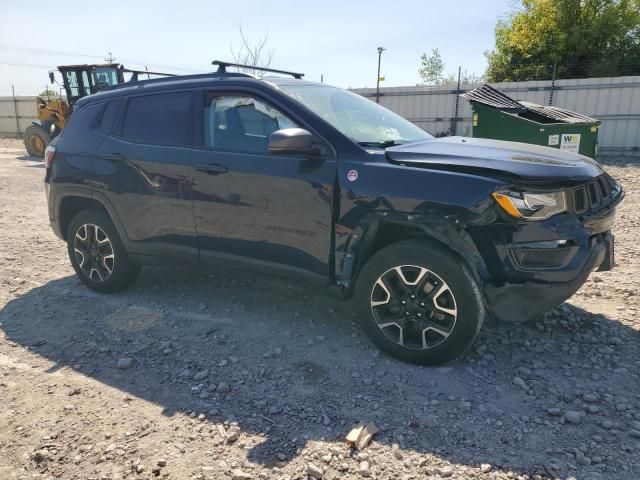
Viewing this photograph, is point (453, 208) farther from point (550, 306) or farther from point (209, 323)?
point (209, 323)

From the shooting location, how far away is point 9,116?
94.9ft

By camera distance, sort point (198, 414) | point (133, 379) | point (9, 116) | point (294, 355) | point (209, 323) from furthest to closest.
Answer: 1. point (9, 116)
2. point (209, 323)
3. point (294, 355)
4. point (133, 379)
5. point (198, 414)

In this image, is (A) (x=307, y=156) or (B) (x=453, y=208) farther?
(A) (x=307, y=156)

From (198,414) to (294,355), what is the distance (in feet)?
→ 2.68

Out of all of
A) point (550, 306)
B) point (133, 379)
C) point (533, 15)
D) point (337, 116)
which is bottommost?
point (133, 379)

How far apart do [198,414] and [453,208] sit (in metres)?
Answer: 1.84

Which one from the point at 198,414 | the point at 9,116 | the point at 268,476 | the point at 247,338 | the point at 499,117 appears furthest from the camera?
the point at 9,116

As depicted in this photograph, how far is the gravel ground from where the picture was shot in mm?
2416

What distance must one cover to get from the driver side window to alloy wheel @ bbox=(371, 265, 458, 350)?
126 centimetres

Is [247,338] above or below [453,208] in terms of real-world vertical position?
below

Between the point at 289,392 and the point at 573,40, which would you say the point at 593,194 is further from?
the point at 573,40

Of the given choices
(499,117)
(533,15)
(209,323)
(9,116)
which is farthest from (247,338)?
(9,116)

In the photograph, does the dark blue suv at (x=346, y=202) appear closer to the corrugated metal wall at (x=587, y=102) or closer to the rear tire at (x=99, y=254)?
the rear tire at (x=99, y=254)

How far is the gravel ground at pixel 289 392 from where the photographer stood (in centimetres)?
242
